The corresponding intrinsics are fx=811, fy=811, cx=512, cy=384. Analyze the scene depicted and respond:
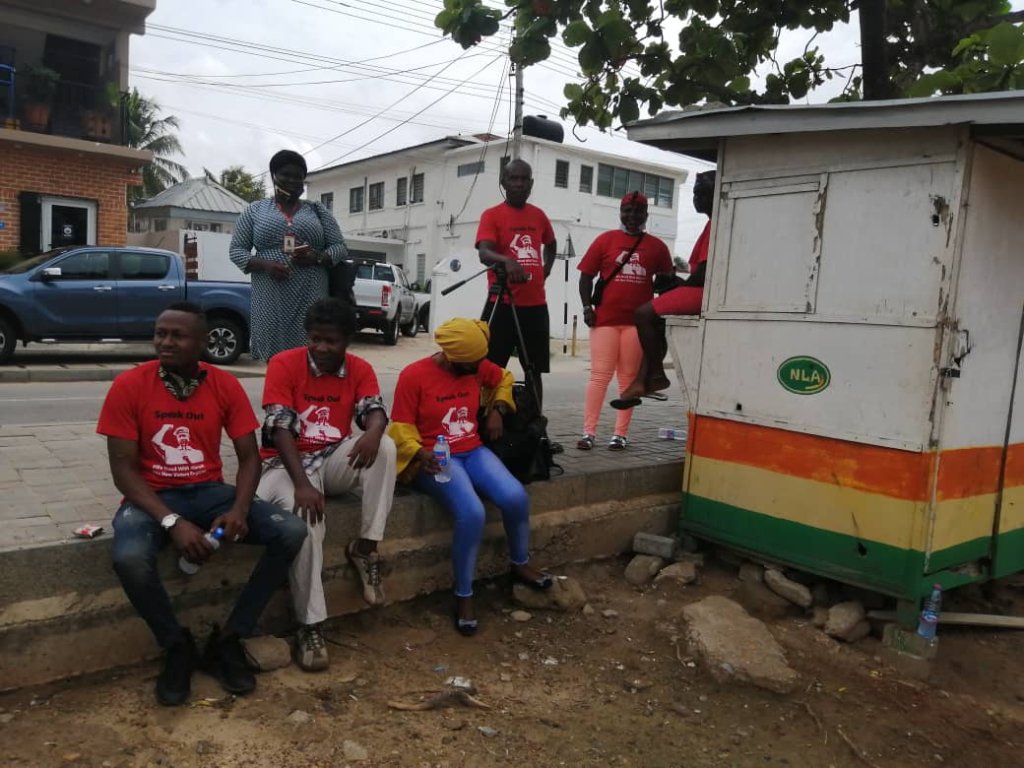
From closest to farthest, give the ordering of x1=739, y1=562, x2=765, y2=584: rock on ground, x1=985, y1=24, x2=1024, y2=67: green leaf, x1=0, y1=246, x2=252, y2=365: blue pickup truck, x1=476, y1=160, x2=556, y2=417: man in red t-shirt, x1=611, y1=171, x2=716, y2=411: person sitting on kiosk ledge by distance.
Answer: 1. x1=985, y1=24, x2=1024, y2=67: green leaf
2. x1=739, y1=562, x2=765, y2=584: rock on ground
3. x1=611, y1=171, x2=716, y2=411: person sitting on kiosk ledge
4. x1=476, y1=160, x2=556, y2=417: man in red t-shirt
5. x1=0, y1=246, x2=252, y2=365: blue pickup truck

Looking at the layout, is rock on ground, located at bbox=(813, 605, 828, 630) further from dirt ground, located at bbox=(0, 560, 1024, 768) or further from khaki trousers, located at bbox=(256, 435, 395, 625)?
khaki trousers, located at bbox=(256, 435, 395, 625)

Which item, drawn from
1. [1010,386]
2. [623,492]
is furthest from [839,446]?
[623,492]

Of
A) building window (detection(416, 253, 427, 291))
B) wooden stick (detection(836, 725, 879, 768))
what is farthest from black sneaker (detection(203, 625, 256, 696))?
building window (detection(416, 253, 427, 291))

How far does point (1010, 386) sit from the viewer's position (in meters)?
4.21

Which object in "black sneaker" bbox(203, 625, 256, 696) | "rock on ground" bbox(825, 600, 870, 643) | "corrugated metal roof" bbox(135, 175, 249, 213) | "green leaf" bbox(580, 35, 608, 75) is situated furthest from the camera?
"corrugated metal roof" bbox(135, 175, 249, 213)

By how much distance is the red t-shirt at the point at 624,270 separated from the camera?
5492mm

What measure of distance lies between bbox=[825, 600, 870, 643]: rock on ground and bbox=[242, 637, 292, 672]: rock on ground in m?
2.65

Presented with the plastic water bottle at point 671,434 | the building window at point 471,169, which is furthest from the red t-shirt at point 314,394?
the building window at point 471,169

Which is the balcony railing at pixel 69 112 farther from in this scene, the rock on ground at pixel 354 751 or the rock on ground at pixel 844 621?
the rock on ground at pixel 844 621

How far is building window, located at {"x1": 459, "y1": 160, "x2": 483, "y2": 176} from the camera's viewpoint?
1054 inches

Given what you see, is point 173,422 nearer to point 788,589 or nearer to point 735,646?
point 735,646

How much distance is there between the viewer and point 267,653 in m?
3.31

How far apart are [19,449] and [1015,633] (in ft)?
18.9

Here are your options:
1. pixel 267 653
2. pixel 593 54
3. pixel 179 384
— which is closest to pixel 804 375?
pixel 593 54
